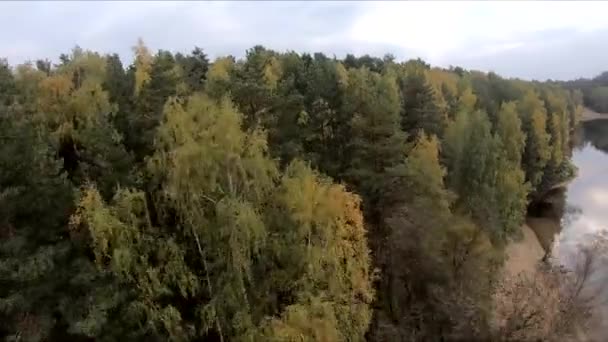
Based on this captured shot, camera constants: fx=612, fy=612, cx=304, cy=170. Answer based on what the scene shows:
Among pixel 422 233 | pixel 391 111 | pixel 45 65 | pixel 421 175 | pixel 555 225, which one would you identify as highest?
pixel 45 65

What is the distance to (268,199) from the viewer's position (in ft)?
62.9

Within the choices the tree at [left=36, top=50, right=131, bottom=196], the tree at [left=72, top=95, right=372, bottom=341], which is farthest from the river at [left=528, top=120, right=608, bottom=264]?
the tree at [left=36, top=50, right=131, bottom=196]

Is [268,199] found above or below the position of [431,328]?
above

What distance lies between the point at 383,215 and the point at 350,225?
6.33 meters

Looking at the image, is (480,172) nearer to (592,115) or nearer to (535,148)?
(535,148)

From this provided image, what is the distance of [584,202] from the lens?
5250 cm

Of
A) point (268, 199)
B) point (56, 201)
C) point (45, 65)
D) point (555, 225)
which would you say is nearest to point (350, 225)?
point (268, 199)

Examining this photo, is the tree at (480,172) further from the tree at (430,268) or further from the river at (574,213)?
the tree at (430,268)

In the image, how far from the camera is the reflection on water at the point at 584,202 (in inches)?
1656

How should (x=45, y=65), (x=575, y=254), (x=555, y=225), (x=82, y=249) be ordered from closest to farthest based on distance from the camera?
(x=82, y=249) → (x=45, y=65) → (x=575, y=254) → (x=555, y=225)

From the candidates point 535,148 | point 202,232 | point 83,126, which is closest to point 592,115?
point 535,148

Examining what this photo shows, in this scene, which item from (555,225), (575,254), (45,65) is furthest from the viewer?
(555,225)

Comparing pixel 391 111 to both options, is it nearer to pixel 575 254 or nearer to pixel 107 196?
pixel 107 196

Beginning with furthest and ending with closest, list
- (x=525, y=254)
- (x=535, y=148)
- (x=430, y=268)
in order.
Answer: (x=535, y=148), (x=525, y=254), (x=430, y=268)
